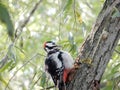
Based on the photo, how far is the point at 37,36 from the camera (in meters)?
4.39

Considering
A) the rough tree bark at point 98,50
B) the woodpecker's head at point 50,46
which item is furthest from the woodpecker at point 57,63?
the rough tree bark at point 98,50

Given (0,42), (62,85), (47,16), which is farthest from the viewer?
(47,16)

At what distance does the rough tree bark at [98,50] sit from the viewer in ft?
6.07

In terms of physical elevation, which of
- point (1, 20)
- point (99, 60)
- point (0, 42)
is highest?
point (1, 20)

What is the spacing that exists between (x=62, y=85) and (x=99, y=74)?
0.38 metres

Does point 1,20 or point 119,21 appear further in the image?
point 119,21

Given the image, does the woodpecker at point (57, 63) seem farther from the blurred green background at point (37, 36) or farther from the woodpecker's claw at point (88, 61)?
the woodpecker's claw at point (88, 61)

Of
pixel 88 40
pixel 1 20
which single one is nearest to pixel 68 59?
pixel 88 40

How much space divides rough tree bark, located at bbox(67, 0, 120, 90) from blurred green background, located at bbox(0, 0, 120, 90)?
0.91 feet

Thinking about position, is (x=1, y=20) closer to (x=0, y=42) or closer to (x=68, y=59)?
(x=68, y=59)

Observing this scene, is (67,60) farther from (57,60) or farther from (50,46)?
(50,46)

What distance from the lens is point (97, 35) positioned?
1907 mm

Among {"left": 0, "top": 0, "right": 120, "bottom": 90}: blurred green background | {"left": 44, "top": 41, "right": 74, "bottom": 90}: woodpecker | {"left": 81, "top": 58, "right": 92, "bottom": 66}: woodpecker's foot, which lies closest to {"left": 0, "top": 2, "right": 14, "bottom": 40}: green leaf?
{"left": 0, "top": 0, "right": 120, "bottom": 90}: blurred green background

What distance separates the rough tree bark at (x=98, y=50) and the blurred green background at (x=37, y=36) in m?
0.28
